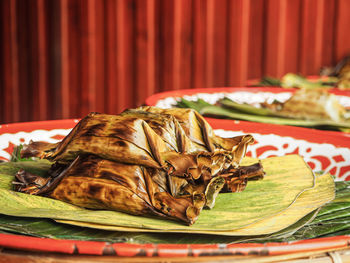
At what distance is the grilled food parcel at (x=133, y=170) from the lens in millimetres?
381

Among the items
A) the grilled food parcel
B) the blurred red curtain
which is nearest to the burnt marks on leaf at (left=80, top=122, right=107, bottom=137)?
the grilled food parcel

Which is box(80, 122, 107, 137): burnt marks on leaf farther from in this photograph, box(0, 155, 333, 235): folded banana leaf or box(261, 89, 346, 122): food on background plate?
box(261, 89, 346, 122): food on background plate

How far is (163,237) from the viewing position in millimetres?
353

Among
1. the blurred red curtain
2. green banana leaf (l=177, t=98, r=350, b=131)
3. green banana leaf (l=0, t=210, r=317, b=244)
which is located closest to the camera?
green banana leaf (l=0, t=210, r=317, b=244)

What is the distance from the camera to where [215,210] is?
0.42 metres

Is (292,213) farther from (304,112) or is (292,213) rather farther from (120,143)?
(304,112)

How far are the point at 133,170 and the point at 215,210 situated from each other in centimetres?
8

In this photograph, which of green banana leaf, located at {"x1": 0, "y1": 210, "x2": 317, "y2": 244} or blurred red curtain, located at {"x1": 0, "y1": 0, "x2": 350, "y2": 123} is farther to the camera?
blurred red curtain, located at {"x1": 0, "y1": 0, "x2": 350, "y2": 123}

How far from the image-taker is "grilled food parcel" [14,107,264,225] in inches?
15.0

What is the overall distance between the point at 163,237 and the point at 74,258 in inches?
3.4

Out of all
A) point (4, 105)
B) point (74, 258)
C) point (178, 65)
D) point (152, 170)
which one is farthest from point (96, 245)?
point (4, 105)

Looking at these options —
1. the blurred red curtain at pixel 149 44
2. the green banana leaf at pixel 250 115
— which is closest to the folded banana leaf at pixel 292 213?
the green banana leaf at pixel 250 115

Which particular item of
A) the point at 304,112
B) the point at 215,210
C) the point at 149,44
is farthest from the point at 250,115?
the point at 149,44

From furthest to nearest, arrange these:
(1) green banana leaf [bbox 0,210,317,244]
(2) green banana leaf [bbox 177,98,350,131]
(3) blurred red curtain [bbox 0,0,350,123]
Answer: (3) blurred red curtain [bbox 0,0,350,123] < (2) green banana leaf [bbox 177,98,350,131] < (1) green banana leaf [bbox 0,210,317,244]
